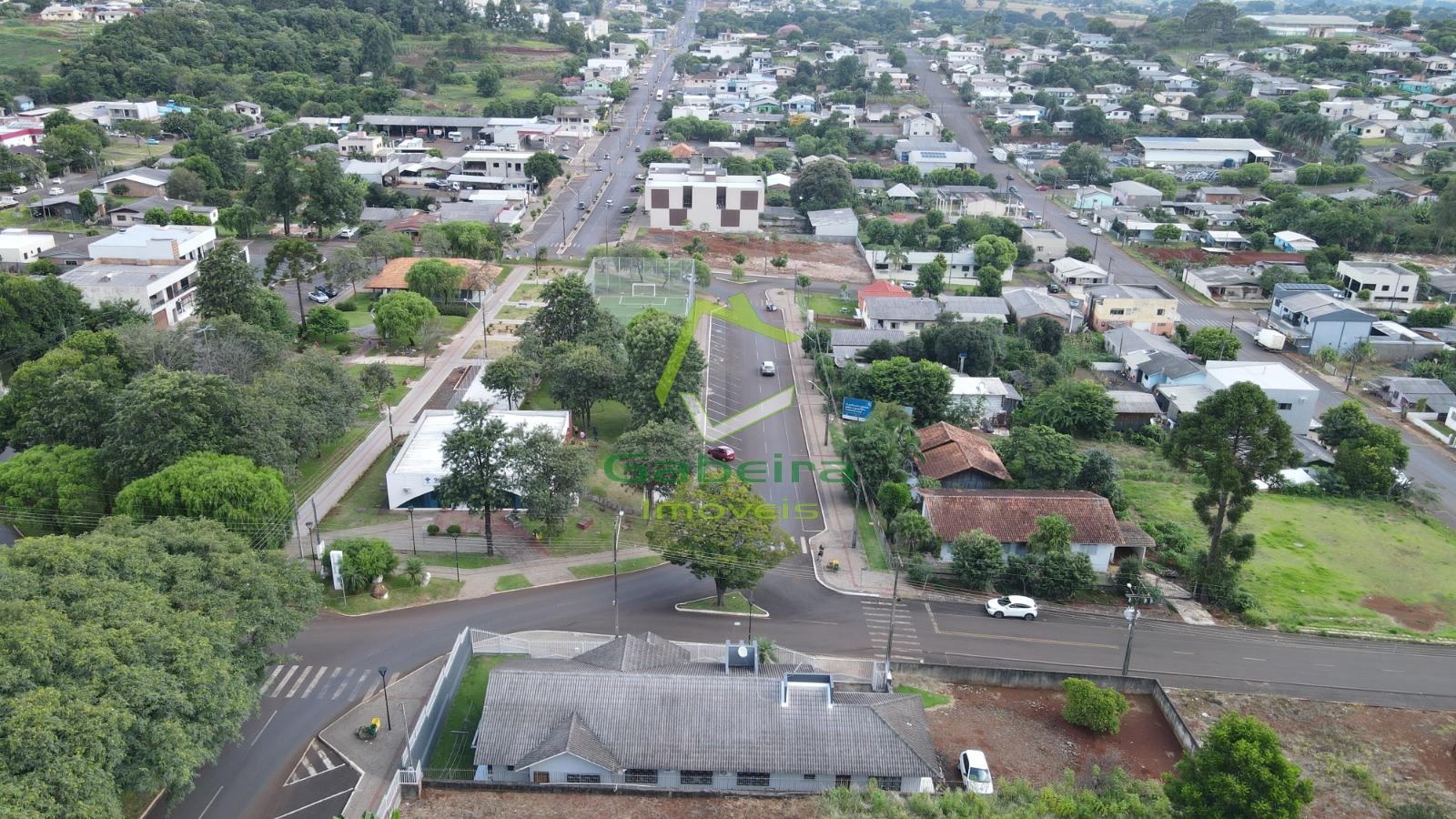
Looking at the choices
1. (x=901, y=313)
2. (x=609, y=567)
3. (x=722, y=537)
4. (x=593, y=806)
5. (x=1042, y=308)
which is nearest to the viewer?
(x=593, y=806)

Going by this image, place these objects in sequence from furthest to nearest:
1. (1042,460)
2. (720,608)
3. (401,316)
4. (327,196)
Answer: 1. (327,196)
2. (401,316)
3. (1042,460)
4. (720,608)

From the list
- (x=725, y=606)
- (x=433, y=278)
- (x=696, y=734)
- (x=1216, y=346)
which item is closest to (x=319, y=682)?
(x=696, y=734)

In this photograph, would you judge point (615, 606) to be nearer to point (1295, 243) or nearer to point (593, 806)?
point (593, 806)

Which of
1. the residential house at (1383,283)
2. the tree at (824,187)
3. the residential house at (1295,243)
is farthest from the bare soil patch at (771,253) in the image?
the residential house at (1295,243)

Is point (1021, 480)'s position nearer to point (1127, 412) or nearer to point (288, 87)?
point (1127, 412)

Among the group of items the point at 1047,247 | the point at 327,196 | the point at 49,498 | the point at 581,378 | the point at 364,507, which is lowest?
the point at 364,507

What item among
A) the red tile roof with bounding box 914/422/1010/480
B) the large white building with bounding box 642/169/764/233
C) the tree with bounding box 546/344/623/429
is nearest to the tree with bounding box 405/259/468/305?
the tree with bounding box 546/344/623/429
